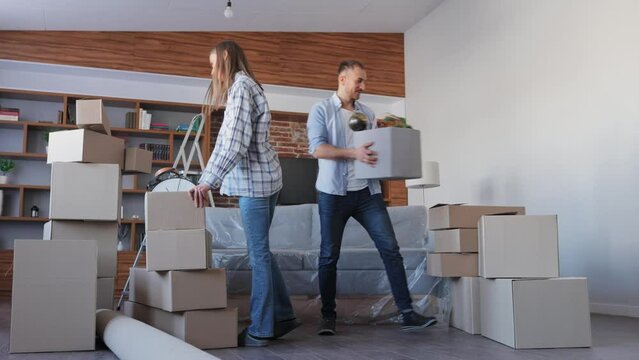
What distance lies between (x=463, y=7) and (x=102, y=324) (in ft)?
16.1

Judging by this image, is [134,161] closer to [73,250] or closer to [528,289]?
[73,250]

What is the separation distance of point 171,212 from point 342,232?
829 millimetres

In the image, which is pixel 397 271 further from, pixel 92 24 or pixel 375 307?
pixel 92 24

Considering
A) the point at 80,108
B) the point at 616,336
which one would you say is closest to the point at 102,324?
the point at 80,108

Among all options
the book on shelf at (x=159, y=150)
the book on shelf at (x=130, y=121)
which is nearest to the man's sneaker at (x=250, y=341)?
the book on shelf at (x=159, y=150)

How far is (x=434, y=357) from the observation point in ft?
6.89

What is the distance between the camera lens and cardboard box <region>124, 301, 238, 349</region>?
2.27 m

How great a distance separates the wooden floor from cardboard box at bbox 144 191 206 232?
478mm

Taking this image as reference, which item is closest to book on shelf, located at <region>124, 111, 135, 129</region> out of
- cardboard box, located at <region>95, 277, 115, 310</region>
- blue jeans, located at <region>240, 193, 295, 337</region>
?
cardboard box, located at <region>95, 277, 115, 310</region>

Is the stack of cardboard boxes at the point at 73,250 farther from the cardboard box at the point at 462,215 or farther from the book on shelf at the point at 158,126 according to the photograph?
the book on shelf at the point at 158,126

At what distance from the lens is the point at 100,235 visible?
9.00ft

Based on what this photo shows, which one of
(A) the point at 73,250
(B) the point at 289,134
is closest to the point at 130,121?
(B) the point at 289,134

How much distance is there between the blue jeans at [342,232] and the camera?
2.77m

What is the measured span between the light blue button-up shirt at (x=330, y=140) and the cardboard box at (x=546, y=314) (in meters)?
0.78
